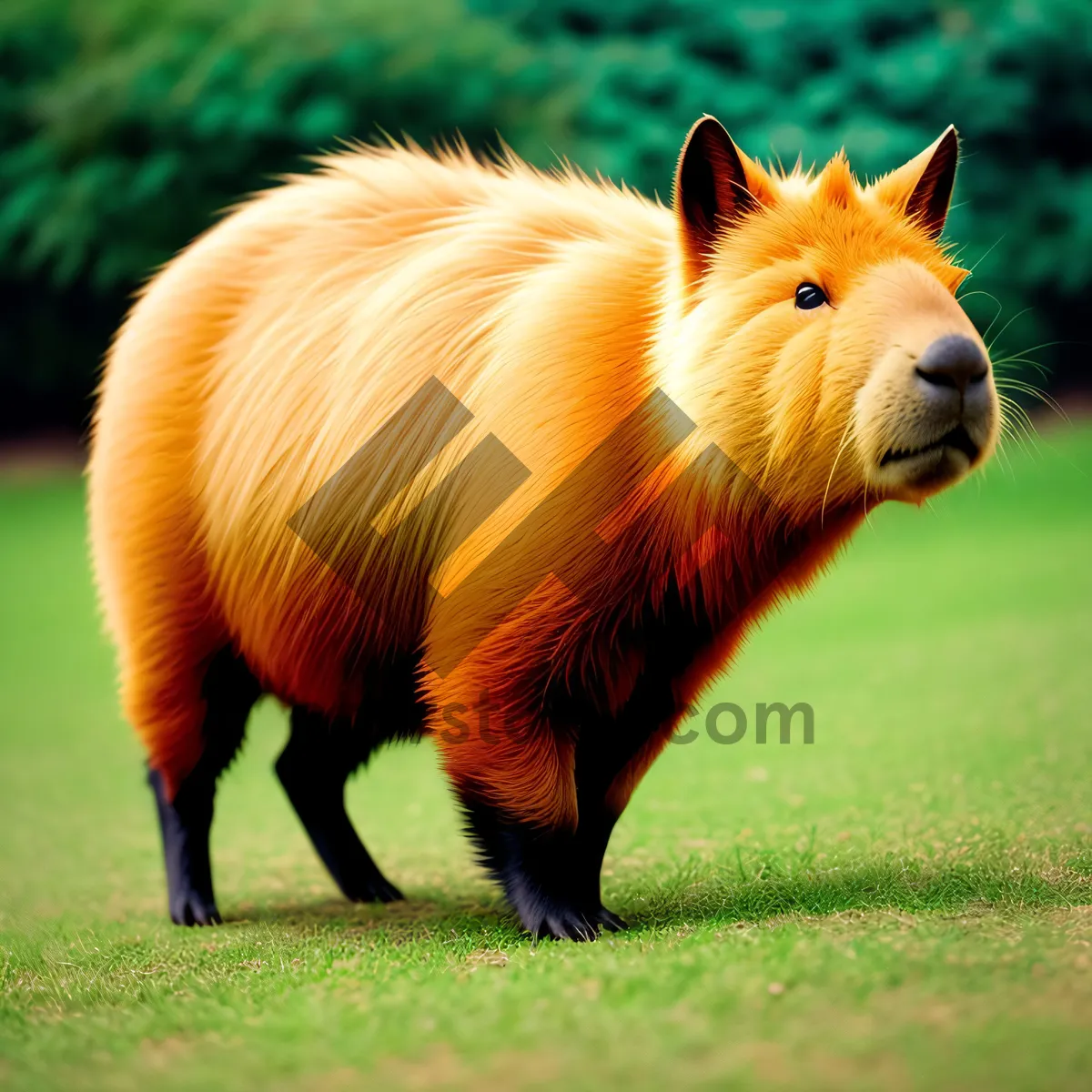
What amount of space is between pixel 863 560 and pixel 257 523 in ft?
29.3

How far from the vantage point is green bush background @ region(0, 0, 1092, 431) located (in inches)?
603

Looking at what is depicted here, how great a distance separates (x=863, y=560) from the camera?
12508mm

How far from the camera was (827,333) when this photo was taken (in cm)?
343

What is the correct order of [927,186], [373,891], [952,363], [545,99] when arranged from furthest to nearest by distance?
[545,99]
[373,891]
[927,186]
[952,363]

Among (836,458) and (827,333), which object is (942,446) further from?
(827,333)

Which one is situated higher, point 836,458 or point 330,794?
point 836,458

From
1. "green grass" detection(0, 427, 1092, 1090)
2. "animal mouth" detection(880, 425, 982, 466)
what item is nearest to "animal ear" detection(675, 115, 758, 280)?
"animal mouth" detection(880, 425, 982, 466)

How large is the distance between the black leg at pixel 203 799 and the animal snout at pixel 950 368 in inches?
98.8

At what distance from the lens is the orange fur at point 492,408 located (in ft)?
11.6

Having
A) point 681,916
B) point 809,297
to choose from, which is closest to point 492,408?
point 809,297

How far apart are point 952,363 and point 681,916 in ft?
5.47

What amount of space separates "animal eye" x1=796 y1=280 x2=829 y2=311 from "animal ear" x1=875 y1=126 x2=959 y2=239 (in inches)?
16.7

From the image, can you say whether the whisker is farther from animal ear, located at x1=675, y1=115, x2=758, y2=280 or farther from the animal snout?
animal ear, located at x1=675, y1=115, x2=758, y2=280

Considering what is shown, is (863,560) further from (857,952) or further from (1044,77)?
(857,952)
